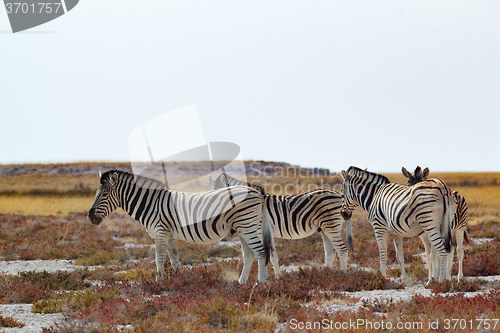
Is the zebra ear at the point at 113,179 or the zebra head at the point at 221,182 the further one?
the zebra head at the point at 221,182

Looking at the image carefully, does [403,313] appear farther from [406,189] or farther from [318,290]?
[406,189]

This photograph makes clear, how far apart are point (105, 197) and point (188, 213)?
90.8 inches

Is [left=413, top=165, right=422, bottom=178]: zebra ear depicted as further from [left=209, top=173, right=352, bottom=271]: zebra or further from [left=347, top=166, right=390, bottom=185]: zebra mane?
[left=209, top=173, right=352, bottom=271]: zebra

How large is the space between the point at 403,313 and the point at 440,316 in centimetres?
66

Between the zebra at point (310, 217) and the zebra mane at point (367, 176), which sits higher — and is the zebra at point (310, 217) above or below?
below

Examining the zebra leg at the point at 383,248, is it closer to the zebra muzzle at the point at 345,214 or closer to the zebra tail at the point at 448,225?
the zebra muzzle at the point at 345,214

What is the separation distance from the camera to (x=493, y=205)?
3591 centimetres

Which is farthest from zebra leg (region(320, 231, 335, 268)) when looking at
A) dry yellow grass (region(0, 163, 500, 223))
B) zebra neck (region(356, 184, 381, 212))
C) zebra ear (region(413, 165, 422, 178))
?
dry yellow grass (region(0, 163, 500, 223))

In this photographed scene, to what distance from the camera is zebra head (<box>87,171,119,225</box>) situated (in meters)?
11.4

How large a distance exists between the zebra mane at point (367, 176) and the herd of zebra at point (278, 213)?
27 mm

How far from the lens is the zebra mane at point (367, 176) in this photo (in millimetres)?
12367

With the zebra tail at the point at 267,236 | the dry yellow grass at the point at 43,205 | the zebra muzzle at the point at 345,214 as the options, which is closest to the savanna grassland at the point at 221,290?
the zebra tail at the point at 267,236

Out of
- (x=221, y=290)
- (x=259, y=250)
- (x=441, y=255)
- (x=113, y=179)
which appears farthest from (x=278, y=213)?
(x=113, y=179)

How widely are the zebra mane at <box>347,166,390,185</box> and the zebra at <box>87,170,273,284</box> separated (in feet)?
10.7
